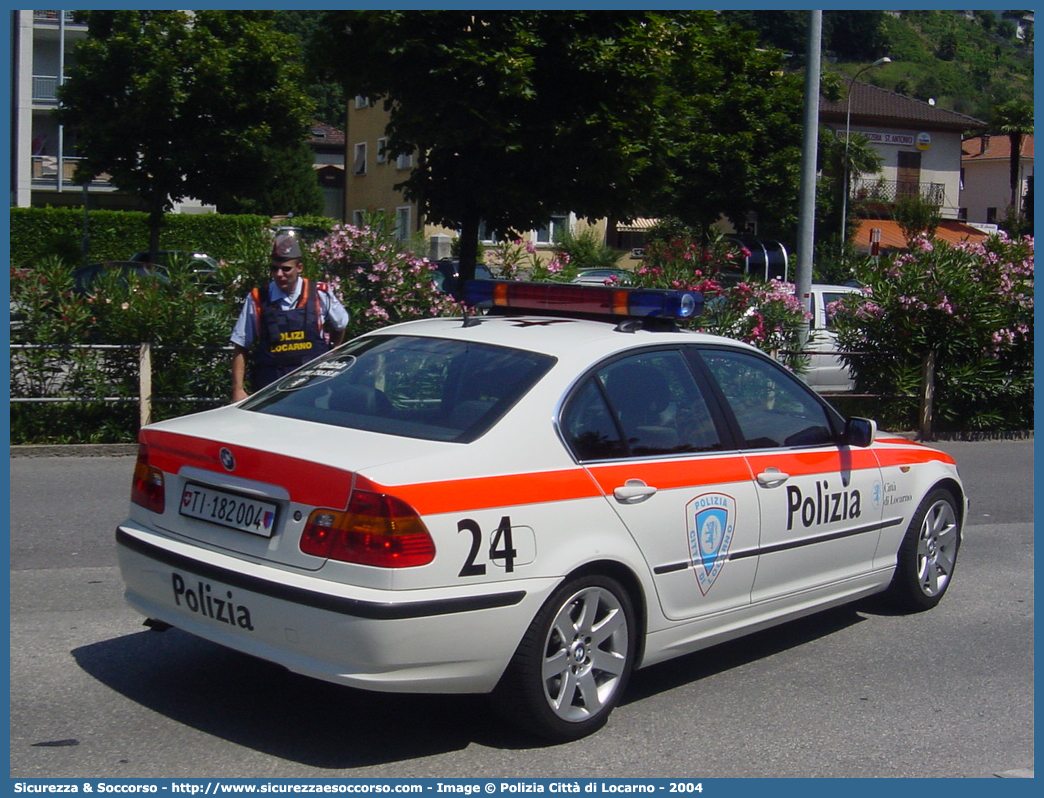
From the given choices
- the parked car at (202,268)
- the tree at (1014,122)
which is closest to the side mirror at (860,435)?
the parked car at (202,268)

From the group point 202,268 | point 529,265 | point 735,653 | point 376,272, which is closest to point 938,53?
point 529,265

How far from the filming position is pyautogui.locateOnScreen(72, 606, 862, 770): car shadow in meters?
4.33

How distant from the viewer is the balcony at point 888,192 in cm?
5328

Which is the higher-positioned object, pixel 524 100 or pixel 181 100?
pixel 181 100

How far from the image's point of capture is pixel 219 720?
451 cm

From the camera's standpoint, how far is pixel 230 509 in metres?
4.30

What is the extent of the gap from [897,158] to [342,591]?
6284cm

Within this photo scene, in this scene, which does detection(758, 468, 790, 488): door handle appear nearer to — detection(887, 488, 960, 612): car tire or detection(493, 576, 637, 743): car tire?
detection(493, 576, 637, 743): car tire

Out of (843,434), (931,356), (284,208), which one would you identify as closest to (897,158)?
(284,208)

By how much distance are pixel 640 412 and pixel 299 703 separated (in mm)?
1832

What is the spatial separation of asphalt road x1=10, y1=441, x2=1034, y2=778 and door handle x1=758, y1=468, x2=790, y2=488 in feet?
2.96

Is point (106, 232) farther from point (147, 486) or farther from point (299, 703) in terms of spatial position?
point (299, 703)

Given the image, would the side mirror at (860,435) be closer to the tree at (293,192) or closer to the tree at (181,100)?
the tree at (181,100)

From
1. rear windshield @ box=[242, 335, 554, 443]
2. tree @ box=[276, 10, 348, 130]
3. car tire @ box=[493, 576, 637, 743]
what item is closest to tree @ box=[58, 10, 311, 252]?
tree @ box=[276, 10, 348, 130]
